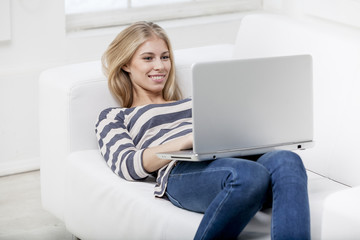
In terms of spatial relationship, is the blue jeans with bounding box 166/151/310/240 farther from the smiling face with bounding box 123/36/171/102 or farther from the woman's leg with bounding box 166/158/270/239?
the smiling face with bounding box 123/36/171/102

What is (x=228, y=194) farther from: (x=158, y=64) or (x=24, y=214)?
(x=24, y=214)

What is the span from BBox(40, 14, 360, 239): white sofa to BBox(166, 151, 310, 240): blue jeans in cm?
9

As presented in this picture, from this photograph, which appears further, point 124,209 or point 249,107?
point 124,209

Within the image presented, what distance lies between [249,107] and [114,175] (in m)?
0.55

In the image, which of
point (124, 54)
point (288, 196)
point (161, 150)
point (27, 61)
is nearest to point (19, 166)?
point (27, 61)

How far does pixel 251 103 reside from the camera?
2.03 meters

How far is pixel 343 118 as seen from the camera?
7.69ft

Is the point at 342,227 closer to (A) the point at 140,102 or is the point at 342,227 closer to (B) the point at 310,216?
(B) the point at 310,216

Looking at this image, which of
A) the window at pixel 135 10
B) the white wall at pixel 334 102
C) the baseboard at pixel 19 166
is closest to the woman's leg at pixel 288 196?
the white wall at pixel 334 102

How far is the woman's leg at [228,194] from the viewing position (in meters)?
1.95

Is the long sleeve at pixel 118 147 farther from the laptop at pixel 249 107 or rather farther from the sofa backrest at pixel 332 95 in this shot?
the sofa backrest at pixel 332 95

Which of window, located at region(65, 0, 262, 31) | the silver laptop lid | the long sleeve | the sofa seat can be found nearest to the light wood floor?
the sofa seat

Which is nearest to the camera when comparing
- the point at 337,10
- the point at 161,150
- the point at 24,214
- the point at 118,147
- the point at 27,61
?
the point at 161,150

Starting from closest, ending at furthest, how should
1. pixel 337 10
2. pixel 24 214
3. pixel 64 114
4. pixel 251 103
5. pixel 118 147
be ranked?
1. pixel 251 103
2. pixel 118 147
3. pixel 64 114
4. pixel 24 214
5. pixel 337 10
